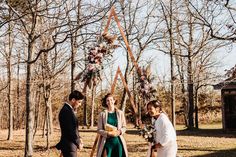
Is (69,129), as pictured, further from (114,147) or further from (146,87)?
(146,87)

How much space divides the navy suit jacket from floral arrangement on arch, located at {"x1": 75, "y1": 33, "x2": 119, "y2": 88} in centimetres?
259

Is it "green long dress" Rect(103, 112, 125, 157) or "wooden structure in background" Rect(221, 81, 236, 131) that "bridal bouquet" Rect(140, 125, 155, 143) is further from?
"wooden structure in background" Rect(221, 81, 236, 131)

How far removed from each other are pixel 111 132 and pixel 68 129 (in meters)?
1.14

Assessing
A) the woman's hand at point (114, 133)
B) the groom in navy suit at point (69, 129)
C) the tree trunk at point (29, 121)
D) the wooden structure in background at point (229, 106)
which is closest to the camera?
the groom in navy suit at point (69, 129)

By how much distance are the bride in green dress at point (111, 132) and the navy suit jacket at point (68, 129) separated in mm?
951

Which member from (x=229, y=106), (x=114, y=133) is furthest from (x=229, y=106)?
(x=114, y=133)

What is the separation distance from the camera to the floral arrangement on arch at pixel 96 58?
31.2 feet

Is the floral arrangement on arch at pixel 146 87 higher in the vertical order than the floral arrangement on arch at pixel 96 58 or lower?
lower

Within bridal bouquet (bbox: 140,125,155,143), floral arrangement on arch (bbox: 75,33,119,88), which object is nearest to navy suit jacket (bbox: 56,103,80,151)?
bridal bouquet (bbox: 140,125,155,143)

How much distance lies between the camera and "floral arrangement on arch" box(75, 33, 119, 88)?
952 centimetres

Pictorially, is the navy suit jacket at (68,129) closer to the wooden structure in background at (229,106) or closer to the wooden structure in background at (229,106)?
the wooden structure in background at (229,106)

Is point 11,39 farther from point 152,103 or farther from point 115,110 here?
point 152,103

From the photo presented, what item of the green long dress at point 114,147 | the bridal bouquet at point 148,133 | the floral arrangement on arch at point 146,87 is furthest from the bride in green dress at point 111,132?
the floral arrangement on arch at point 146,87

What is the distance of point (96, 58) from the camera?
9766 millimetres
